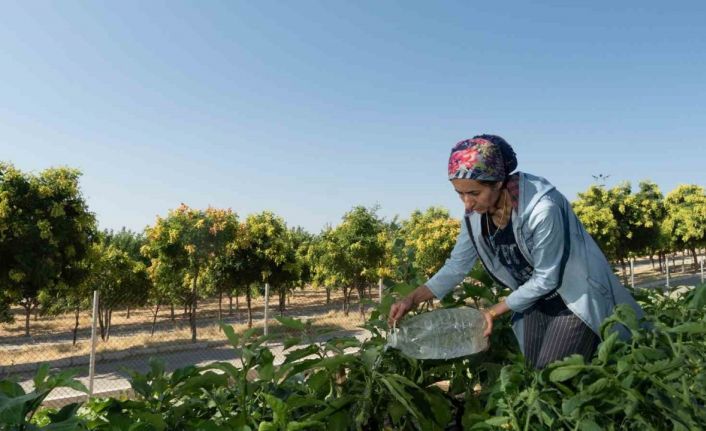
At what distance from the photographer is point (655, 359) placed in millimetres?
1040

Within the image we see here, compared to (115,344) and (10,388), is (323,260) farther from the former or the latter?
(10,388)

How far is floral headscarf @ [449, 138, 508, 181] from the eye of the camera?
1.63 m

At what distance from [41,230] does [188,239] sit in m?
5.13

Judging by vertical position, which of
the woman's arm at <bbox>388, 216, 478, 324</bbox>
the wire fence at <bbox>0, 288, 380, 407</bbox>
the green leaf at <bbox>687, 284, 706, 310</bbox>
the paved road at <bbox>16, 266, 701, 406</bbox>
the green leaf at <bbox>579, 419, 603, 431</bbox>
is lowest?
the paved road at <bbox>16, 266, 701, 406</bbox>

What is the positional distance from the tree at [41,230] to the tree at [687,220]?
103 feet

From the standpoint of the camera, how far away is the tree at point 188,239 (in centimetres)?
1780

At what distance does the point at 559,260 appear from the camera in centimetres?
158

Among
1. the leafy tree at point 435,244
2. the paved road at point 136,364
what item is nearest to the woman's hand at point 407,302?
the paved road at point 136,364

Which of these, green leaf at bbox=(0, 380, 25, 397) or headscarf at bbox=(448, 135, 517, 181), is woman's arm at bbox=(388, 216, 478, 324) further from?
green leaf at bbox=(0, 380, 25, 397)

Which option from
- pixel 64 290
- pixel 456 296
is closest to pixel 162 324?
pixel 64 290

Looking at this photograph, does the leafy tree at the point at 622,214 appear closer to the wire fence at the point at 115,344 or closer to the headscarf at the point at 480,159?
the wire fence at the point at 115,344

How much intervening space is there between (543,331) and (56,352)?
17553mm

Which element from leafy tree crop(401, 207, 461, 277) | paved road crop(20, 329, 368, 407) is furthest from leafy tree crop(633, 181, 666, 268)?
paved road crop(20, 329, 368, 407)

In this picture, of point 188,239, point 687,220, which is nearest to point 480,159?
point 188,239
